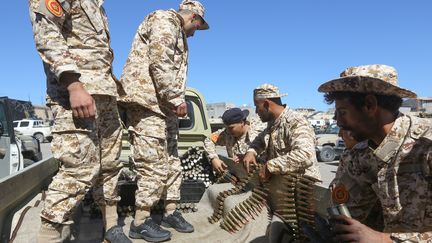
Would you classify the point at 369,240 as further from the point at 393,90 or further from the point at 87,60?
the point at 87,60

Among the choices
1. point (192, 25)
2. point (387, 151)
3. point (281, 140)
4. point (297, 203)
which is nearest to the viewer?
point (387, 151)

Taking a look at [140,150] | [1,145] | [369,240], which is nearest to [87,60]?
[140,150]

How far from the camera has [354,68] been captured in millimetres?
1836

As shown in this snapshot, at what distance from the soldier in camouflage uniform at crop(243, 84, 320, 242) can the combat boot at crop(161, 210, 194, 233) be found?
0.65 meters

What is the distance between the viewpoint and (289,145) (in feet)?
11.5

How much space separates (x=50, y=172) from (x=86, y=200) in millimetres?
1052

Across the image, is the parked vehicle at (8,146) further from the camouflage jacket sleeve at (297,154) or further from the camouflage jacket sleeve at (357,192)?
the camouflage jacket sleeve at (357,192)

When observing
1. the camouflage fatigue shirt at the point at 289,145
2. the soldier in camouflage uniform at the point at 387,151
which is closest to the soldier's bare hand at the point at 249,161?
the camouflage fatigue shirt at the point at 289,145

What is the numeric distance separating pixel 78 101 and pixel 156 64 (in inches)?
38.8

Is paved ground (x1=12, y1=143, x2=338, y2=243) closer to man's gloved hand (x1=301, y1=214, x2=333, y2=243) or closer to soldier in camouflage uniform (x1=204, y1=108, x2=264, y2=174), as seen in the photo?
man's gloved hand (x1=301, y1=214, x2=333, y2=243)

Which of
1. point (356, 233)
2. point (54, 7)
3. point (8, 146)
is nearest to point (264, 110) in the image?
point (54, 7)

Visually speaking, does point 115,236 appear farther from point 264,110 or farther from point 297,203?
point 264,110

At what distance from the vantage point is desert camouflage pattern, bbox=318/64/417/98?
173 centimetres

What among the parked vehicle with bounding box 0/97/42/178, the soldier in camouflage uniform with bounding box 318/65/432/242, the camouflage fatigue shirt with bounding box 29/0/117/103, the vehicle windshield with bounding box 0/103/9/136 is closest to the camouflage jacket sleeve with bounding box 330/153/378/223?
the soldier in camouflage uniform with bounding box 318/65/432/242
